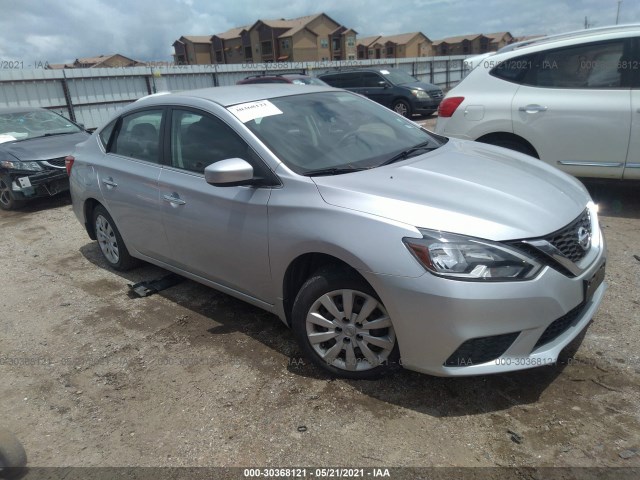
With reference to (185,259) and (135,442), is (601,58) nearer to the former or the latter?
(185,259)

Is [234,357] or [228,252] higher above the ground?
[228,252]

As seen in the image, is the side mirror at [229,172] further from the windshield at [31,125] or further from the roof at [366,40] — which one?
the roof at [366,40]

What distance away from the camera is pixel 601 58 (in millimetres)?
4871

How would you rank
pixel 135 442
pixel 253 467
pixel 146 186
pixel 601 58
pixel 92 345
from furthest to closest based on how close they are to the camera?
1. pixel 601 58
2. pixel 146 186
3. pixel 92 345
4. pixel 135 442
5. pixel 253 467

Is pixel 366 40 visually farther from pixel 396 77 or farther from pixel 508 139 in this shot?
pixel 508 139

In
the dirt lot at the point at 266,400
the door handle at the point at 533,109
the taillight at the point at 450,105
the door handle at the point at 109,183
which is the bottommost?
the dirt lot at the point at 266,400

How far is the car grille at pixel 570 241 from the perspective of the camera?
2.38 metres

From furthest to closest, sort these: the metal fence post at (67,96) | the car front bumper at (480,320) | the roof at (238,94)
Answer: the metal fence post at (67,96), the roof at (238,94), the car front bumper at (480,320)

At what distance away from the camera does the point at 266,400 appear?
269 cm

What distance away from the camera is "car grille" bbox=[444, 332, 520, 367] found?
230cm

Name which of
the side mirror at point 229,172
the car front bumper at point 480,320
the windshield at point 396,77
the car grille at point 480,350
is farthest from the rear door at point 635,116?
the windshield at point 396,77

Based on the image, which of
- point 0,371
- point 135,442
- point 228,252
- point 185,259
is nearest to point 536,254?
point 228,252

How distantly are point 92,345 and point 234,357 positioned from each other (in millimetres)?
1128

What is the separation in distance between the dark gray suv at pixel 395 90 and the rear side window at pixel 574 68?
30.9 ft
